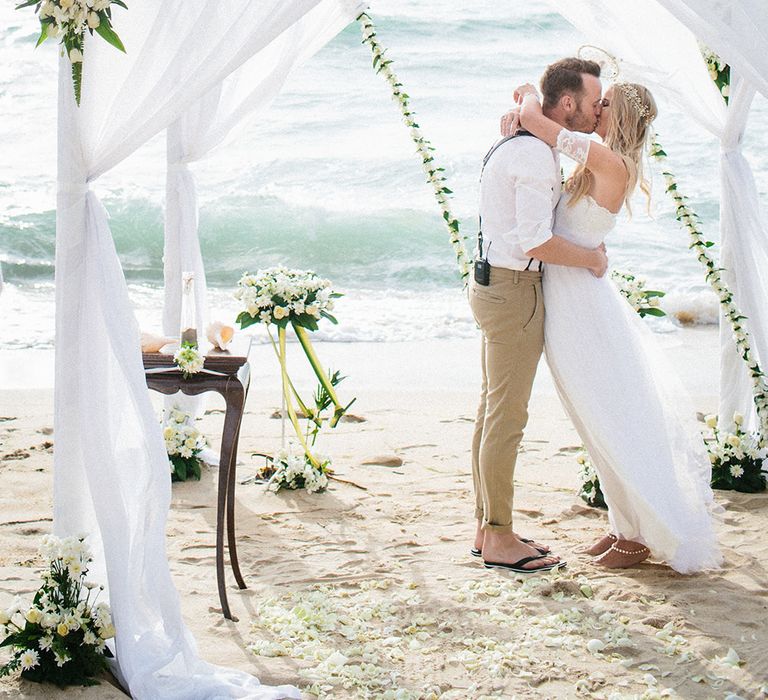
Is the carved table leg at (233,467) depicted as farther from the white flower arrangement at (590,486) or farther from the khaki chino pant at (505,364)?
the white flower arrangement at (590,486)

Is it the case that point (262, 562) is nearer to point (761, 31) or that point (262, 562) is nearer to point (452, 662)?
point (452, 662)

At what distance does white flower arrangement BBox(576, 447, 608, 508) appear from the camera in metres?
4.64

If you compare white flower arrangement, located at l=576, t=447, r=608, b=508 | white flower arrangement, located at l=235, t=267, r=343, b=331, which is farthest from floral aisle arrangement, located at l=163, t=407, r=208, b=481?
white flower arrangement, located at l=576, t=447, r=608, b=508

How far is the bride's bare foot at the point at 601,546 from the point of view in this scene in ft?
13.3

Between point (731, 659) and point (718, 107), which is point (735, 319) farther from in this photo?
point (731, 659)

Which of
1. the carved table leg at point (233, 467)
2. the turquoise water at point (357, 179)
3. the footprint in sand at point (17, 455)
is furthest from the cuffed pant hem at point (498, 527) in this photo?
the turquoise water at point (357, 179)

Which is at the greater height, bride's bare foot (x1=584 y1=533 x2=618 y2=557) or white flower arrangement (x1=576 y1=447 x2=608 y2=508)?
white flower arrangement (x1=576 y1=447 x2=608 y2=508)

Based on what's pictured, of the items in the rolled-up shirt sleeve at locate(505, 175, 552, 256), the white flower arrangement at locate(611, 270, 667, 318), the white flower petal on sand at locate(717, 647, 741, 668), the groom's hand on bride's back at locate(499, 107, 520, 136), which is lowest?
the white flower petal on sand at locate(717, 647, 741, 668)

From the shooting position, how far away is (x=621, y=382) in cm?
376

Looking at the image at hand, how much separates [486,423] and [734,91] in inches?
73.4

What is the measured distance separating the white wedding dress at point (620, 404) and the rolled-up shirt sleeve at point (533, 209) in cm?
18

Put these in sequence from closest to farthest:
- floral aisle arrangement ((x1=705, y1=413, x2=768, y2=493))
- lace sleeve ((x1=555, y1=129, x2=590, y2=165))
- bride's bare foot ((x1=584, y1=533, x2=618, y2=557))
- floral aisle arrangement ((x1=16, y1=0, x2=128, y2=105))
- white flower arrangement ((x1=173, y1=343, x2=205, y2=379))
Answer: floral aisle arrangement ((x1=16, y1=0, x2=128, y2=105)) → white flower arrangement ((x1=173, y1=343, x2=205, y2=379)) → lace sleeve ((x1=555, y1=129, x2=590, y2=165)) → bride's bare foot ((x1=584, y1=533, x2=618, y2=557)) → floral aisle arrangement ((x1=705, y1=413, x2=768, y2=493))

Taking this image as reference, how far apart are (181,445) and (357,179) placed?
34.1ft

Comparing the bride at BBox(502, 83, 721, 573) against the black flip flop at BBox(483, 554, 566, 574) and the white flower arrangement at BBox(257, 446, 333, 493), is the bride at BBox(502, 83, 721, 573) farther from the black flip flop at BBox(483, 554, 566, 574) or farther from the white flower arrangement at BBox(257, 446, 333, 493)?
the white flower arrangement at BBox(257, 446, 333, 493)
